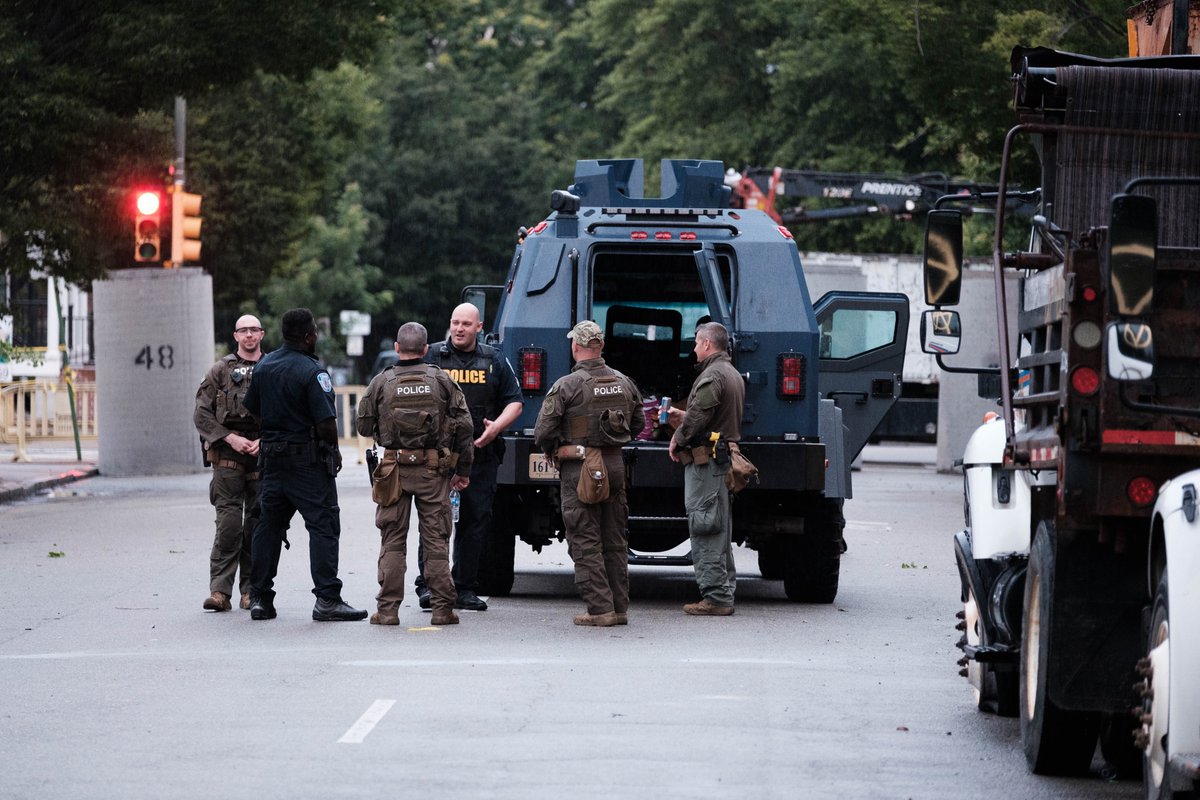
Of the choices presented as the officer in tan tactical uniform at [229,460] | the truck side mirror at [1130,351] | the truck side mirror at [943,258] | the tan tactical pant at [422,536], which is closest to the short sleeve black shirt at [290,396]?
the officer in tan tactical uniform at [229,460]

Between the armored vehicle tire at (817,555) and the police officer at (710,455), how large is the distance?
3.26ft

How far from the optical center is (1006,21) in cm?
2305

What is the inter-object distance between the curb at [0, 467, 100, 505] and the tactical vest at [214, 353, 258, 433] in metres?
11.8

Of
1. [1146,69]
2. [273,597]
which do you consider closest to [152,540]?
[273,597]

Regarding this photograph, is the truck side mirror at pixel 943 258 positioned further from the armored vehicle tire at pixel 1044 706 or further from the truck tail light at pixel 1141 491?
the truck tail light at pixel 1141 491

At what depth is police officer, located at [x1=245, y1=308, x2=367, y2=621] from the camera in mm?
12539

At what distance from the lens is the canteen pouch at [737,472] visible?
12984 mm

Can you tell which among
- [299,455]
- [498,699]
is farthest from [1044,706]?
[299,455]

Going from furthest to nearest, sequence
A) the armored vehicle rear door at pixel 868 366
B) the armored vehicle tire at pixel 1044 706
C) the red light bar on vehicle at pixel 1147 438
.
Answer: the armored vehicle rear door at pixel 868 366 → the armored vehicle tire at pixel 1044 706 → the red light bar on vehicle at pixel 1147 438

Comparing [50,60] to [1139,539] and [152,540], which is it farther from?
[1139,539]

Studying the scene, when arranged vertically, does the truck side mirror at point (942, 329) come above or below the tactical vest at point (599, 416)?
above

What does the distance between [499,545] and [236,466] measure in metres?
1.88

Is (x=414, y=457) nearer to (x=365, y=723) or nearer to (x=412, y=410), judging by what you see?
(x=412, y=410)

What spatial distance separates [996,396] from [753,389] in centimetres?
441
